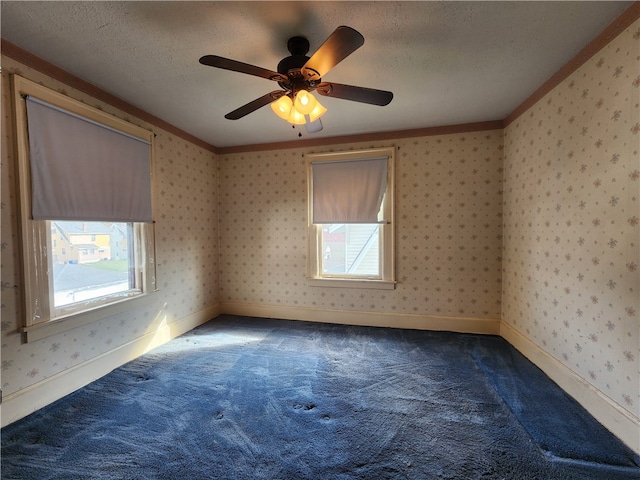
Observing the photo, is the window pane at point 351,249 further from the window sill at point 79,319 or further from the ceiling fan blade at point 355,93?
the window sill at point 79,319

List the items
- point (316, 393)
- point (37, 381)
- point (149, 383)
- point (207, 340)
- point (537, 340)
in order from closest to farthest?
point (37, 381), point (316, 393), point (149, 383), point (537, 340), point (207, 340)

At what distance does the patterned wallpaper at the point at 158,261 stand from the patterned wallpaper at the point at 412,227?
43 cm

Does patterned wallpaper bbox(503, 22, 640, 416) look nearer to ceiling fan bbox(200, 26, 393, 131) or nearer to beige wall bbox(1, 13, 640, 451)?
beige wall bbox(1, 13, 640, 451)

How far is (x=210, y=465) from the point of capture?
4.41ft

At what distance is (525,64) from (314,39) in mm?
1513

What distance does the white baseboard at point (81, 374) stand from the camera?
5.41 feet

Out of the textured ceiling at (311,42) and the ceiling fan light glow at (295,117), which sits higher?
the textured ceiling at (311,42)

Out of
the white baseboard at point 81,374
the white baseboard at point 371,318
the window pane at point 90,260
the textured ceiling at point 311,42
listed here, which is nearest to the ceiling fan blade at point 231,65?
the textured ceiling at point 311,42

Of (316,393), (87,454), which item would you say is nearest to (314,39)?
(316,393)

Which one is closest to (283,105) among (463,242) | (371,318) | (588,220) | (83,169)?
(83,169)

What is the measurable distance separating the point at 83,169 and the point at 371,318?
10.3ft

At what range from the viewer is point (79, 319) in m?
2.01

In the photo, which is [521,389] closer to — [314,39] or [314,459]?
[314,459]

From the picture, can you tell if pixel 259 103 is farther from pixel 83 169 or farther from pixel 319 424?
pixel 319 424
